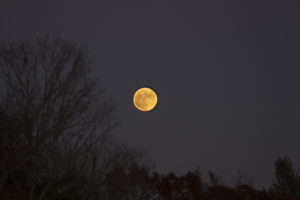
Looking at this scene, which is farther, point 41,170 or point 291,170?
point 291,170

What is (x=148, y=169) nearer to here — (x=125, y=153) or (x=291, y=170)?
(x=125, y=153)

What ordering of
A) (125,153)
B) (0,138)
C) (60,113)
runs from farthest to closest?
1. (125,153)
2. (0,138)
3. (60,113)

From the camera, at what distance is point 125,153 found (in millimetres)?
24156

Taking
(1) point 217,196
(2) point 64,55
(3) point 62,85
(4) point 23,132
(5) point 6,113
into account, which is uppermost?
(2) point 64,55

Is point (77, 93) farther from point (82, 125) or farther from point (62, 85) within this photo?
point (82, 125)

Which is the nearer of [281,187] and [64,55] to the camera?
[64,55]

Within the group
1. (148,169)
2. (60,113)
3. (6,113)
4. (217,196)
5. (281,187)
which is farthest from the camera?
(281,187)

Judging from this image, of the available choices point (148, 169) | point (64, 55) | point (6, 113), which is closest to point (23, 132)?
point (6, 113)

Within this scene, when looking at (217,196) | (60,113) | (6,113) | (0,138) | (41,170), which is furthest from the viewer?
(217,196)

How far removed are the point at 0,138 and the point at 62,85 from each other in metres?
3.99

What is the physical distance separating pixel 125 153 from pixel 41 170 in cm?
1032

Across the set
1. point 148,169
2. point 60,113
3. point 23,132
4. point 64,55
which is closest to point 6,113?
point 23,132

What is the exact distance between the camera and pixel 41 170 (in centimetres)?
1448

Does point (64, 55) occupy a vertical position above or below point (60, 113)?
above
